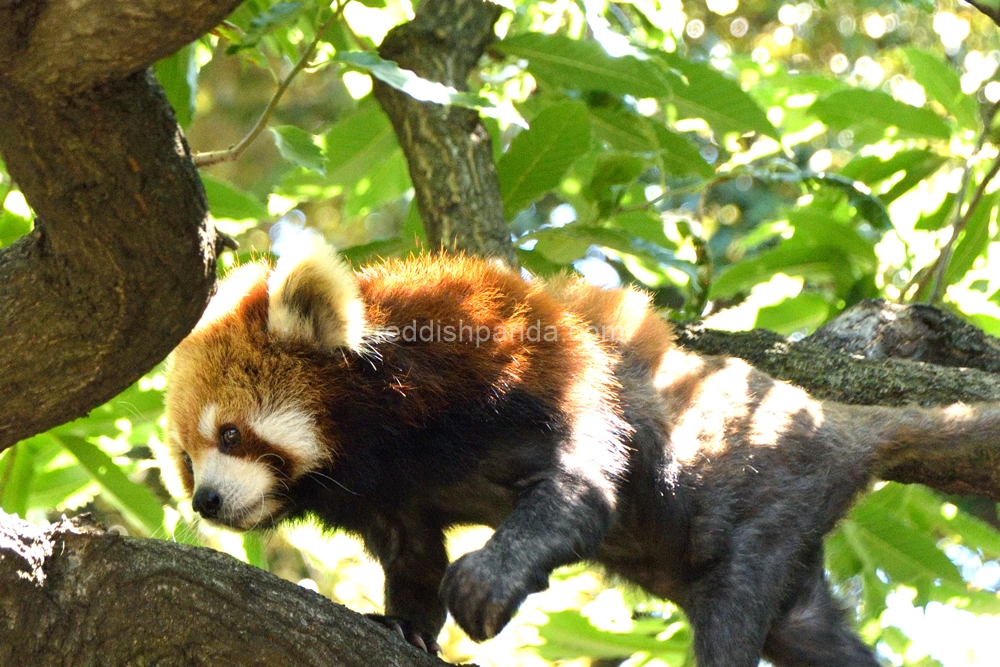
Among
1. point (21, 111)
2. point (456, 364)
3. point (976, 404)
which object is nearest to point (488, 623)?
point (456, 364)

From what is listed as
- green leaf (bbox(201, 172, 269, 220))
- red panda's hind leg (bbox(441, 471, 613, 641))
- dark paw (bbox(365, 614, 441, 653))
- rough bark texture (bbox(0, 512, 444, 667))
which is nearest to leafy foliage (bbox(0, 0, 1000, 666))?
green leaf (bbox(201, 172, 269, 220))

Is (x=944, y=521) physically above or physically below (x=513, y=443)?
below

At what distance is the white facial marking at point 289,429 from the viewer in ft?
10.6

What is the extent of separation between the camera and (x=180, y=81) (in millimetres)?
3760

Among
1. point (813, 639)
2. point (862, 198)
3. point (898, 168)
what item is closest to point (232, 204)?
point (862, 198)

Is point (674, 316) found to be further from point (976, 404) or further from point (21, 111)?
point (21, 111)

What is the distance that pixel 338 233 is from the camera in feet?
35.3

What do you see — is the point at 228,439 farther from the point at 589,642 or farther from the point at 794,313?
the point at 794,313

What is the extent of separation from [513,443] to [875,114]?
97.0 inches

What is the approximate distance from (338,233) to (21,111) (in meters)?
8.72

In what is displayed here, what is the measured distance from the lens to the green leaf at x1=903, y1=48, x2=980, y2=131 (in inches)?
181

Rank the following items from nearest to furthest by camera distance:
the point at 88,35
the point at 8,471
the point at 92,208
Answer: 1. the point at 88,35
2. the point at 92,208
3. the point at 8,471

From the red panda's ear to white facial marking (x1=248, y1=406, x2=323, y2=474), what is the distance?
0.24 meters

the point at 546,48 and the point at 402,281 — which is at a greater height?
the point at 546,48
